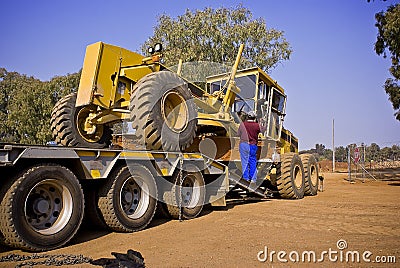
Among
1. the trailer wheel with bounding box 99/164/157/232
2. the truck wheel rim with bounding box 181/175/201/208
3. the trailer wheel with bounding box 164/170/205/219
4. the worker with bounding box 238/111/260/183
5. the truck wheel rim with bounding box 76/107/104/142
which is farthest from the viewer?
the worker with bounding box 238/111/260/183

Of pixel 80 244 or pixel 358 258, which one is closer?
pixel 358 258

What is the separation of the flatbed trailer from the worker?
1.12 m

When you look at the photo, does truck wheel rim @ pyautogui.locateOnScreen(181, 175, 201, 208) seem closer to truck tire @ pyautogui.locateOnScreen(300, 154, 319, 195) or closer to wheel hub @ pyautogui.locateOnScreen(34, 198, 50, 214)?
wheel hub @ pyautogui.locateOnScreen(34, 198, 50, 214)

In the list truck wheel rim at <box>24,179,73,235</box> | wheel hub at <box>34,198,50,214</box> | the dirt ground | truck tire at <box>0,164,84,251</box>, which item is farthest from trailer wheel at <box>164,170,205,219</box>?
wheel hub at <box>34,198,50,214</box>

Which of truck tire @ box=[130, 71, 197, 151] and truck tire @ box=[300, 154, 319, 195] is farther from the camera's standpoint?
truck tire @ box=[300, 154, 319, 195]

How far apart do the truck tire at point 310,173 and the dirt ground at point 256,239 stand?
366 cm

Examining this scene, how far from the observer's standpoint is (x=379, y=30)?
773 inches

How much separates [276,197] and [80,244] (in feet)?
21.5

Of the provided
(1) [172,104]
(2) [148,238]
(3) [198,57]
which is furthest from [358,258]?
(3) [198,57]

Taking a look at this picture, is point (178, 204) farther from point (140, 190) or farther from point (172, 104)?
point (172, 104)

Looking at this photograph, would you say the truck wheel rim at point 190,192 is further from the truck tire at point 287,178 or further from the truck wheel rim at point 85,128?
the truck tire at point 287,178

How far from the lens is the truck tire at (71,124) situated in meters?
7.39

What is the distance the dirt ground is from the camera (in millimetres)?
4387

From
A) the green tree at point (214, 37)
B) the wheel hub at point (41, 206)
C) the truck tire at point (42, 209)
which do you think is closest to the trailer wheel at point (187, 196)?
the truck tire at point (42, 209)
